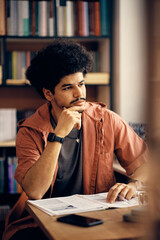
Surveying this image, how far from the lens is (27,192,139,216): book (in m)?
1.05

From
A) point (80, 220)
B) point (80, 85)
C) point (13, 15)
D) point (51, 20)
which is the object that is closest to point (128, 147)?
point (80, 85)

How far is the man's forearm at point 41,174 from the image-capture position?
135 centimetres

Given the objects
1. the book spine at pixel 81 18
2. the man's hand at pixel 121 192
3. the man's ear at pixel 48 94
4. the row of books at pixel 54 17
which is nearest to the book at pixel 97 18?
the row of books at pixel 54 17

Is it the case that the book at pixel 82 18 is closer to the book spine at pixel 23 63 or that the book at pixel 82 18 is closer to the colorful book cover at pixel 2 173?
the book spine at pixel 23 63

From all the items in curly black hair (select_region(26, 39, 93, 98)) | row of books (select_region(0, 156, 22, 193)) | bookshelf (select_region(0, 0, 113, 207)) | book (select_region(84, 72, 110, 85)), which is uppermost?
bookshelf (select_region(0, 0, 113, 207))

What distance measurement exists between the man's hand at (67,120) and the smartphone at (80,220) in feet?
1.87

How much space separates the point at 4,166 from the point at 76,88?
1397 millimetres

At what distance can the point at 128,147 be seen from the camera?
1.60 m

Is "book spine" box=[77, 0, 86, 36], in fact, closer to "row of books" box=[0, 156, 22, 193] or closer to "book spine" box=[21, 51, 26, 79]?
"book spine" box=[21, 51, 26, 79]

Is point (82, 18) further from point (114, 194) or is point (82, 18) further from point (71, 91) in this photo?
point (114, 194)

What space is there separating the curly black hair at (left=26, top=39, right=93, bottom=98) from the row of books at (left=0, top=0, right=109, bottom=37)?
857 mm

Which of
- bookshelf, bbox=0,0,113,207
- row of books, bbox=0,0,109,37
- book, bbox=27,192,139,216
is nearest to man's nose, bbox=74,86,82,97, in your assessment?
book, bbox=27,192,139,216

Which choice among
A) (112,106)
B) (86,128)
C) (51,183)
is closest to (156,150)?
(51,183)

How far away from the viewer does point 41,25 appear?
262cm
